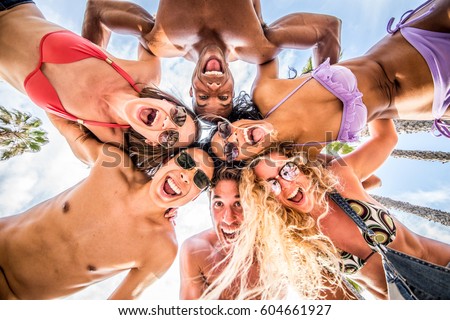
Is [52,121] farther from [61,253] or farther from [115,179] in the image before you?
[61,253]

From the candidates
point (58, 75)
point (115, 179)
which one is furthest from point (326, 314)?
point (58, 75)

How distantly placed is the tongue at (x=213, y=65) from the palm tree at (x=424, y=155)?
4395 millimetres

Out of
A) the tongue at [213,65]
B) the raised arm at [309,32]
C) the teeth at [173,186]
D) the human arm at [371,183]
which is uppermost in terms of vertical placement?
the raised arm at [309,32]

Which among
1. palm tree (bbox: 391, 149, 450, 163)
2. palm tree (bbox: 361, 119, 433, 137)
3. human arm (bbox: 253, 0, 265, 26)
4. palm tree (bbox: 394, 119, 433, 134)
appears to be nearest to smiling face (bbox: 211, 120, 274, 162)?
human arm (bbox: 253, 0, 265, 26)

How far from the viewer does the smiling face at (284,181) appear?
9.46 feet

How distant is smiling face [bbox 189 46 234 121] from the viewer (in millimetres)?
2957

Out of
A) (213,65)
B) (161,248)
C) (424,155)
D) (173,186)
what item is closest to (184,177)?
(173,186)

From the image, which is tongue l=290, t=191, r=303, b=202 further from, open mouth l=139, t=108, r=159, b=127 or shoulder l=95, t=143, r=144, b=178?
shoulder l=95, t=143, r=144, b=178

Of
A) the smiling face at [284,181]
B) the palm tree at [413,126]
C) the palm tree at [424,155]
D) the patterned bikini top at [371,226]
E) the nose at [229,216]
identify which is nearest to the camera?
the patterned bikini top at [371,226]

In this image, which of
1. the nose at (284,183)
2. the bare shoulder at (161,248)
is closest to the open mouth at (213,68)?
the nose at (284,183)

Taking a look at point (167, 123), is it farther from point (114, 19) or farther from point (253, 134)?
point (114, 19)

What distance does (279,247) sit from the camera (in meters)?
2.97

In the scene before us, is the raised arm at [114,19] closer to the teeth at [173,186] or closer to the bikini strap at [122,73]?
the bikini strap at [122,73]

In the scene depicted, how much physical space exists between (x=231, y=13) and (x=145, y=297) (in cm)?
339
